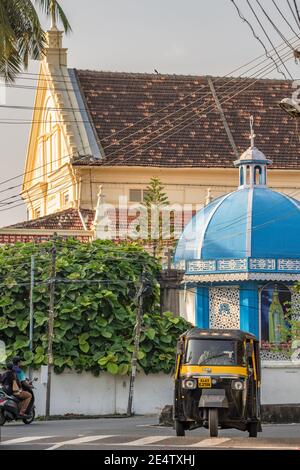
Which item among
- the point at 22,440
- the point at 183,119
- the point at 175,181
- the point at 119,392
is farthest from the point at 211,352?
the point at 183,119

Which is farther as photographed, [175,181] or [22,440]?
[175,181]

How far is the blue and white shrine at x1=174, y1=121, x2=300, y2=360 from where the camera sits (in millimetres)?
45844

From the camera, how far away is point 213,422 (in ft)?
87.6

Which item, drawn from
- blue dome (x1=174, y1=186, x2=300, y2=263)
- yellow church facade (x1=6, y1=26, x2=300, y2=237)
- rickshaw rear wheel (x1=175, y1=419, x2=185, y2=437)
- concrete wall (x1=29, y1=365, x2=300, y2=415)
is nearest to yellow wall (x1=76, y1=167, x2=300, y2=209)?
yellow church facade (x1=6, y1=26, x2=300, y2=237)

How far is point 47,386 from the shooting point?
40.5m

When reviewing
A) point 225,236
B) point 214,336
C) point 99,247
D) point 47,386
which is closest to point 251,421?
point 214,336

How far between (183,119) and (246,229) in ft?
43.7

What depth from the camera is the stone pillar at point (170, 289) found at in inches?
1791

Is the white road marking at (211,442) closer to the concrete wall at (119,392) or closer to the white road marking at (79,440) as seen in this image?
the white road marking at (79,440)

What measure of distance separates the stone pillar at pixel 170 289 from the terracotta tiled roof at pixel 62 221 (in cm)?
744

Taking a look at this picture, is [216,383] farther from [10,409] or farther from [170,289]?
[170,289]

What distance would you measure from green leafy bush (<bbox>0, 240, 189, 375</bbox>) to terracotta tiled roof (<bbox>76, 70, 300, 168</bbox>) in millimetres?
14116

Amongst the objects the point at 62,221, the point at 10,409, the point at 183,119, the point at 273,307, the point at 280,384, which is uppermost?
the point at 183,119

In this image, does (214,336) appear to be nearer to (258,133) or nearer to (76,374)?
(76,374)
